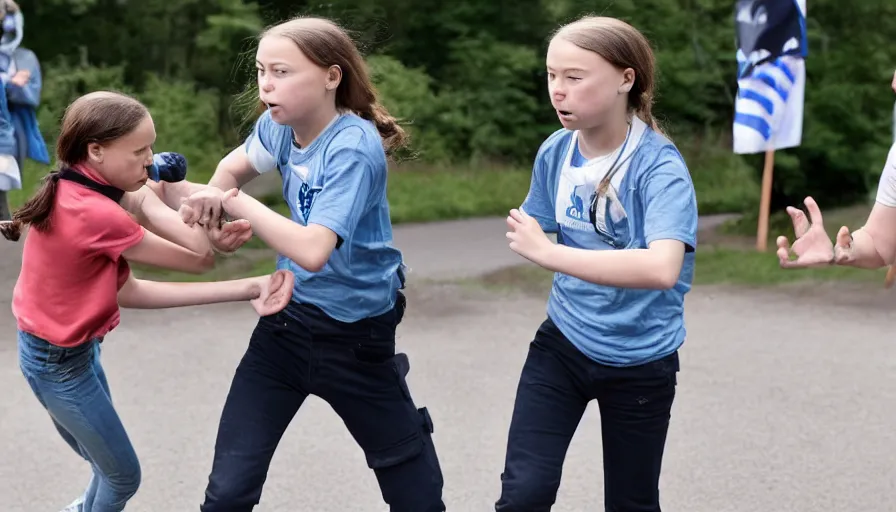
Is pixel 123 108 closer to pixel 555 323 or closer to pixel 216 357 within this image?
pixel 555 323

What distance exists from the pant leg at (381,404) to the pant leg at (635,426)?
49 centimetres

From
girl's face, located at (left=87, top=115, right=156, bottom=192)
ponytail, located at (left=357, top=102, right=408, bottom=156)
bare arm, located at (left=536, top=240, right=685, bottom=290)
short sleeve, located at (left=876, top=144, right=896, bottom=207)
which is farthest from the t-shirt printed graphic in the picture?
girl's face, located at (left=87, top=115, right=156, bottom=192)

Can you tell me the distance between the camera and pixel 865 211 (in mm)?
12125

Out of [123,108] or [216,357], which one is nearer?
[123,108]

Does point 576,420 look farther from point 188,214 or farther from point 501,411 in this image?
point 501,411

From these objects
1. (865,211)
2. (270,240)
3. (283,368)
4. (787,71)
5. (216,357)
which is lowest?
(865,211)

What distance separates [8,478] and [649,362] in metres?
2.75

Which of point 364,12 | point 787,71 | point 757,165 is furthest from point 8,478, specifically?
point 364,12

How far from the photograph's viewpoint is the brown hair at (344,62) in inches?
131

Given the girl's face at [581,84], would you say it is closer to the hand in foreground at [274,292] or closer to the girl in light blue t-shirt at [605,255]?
the girl in light blue t-shirt at [605,255]

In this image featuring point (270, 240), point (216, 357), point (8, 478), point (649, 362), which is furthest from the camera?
point (216, 357)

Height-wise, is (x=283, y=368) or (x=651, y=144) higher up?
(x=651, y=144)

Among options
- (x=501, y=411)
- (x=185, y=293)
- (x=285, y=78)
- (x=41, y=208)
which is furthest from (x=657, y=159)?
(x=501, y=411)

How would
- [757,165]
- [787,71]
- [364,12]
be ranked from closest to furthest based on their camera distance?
[787,71] < [757,165] < [364,12]
